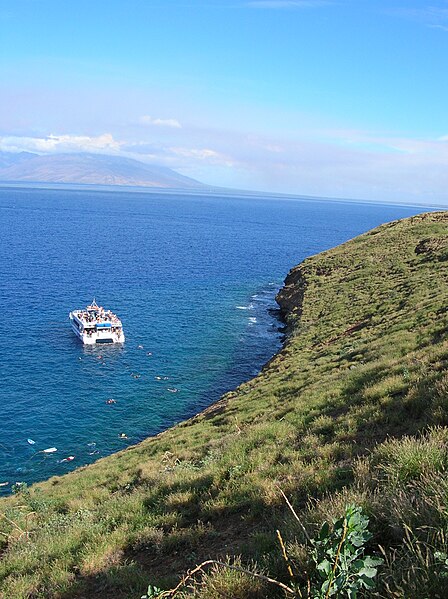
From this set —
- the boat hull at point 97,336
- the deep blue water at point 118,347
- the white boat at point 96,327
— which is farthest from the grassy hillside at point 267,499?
the white boat at point 96,327

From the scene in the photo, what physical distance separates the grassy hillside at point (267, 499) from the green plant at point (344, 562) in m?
0.27

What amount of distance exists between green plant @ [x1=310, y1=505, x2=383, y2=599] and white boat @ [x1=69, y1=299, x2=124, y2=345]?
52.3m

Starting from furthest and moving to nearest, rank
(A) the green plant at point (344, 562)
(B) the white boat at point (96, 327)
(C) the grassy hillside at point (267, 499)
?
1. (B) the white boat at point (96, 327)
2. (C) the grassy hillside at point (267, 499)
3. (A) the green plant at point (344, 562)

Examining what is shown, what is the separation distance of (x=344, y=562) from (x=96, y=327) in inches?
2093

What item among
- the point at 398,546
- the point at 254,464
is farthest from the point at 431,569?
the point at 254,464

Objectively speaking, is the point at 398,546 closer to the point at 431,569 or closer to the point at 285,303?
the point at 431,569

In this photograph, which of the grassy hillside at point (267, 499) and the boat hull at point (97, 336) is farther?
the boat hull at point (97, 336)

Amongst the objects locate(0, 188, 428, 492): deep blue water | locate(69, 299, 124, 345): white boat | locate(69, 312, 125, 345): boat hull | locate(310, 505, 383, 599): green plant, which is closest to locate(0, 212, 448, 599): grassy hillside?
locate(310, 505, 383, 599): green plant

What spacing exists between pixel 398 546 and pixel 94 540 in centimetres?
675

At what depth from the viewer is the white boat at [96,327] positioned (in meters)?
54.6

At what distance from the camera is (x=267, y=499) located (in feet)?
29.9

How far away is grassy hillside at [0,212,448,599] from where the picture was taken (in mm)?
5699

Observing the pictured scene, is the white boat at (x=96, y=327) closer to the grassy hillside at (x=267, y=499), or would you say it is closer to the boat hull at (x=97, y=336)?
the boat hull at (x=97, y=336)

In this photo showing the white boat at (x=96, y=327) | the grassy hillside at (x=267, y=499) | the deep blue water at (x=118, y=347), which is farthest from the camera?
the white boat at (x=96, y=327)
